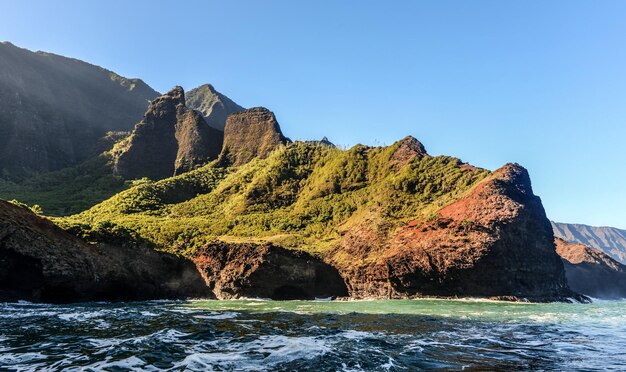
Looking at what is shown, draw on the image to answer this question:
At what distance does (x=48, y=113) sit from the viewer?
493 ft

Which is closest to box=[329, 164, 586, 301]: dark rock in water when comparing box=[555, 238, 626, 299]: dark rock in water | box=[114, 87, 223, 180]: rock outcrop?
box=[555, 238, 626, 299]: dark rock in water

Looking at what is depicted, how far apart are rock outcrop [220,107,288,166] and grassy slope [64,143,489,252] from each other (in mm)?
8016

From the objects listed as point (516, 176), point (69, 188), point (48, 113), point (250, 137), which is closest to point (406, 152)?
point (516, 176)

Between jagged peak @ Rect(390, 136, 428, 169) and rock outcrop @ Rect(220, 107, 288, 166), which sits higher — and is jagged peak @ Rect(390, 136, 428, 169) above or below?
below

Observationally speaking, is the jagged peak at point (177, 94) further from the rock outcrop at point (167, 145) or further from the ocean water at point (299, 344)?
the ocean water at point (299, 344)

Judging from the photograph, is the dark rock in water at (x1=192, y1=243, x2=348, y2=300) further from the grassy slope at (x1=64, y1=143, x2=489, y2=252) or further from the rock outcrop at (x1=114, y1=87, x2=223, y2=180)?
the rock outcrop at (x1=114, y1=87, x2=223, y2=180)

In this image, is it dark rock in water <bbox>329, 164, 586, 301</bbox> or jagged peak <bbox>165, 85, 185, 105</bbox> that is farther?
jagged peak <bbox>165, 85, 185, 105</bbox>

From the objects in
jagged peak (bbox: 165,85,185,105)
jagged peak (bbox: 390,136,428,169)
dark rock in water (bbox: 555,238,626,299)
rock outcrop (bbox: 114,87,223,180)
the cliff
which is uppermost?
jagged peak (bbox: 165,85,185,105)

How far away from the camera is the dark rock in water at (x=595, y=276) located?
11281cm

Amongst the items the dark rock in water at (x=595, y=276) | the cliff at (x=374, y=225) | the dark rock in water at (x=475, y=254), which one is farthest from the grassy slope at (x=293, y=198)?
the dark rock in water at (x=595, y=276)

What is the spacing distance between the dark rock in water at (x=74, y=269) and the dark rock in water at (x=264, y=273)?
9.23 ft

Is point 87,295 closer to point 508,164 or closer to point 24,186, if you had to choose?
point 508,164

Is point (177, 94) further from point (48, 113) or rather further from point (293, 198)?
point (293, 198)

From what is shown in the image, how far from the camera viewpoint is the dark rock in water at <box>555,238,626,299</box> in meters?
113
